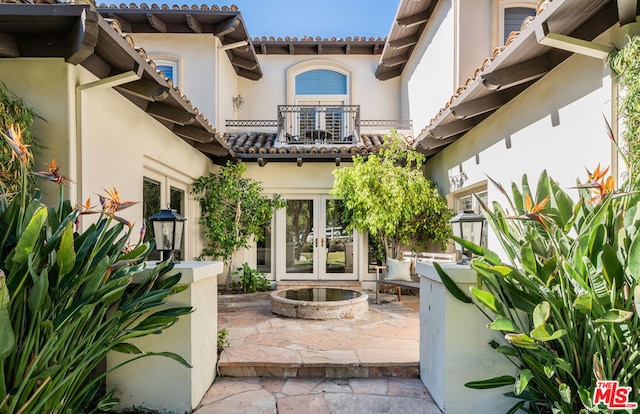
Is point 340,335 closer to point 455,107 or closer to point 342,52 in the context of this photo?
point 455,107

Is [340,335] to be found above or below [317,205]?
below

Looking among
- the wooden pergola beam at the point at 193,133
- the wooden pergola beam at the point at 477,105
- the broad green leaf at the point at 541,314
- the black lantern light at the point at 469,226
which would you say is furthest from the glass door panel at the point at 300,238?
the broad green leaf at the point at 541,314

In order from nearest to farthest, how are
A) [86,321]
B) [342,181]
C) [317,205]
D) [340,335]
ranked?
[86,321]
[340,335]
[342,181]
[317,205]

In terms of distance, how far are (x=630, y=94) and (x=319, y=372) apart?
13.7 feet

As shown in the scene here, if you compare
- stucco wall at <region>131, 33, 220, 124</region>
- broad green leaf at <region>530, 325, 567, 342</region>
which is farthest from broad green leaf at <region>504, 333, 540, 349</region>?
Result: stucco wall at <region>131, 33, 220, 124</region>

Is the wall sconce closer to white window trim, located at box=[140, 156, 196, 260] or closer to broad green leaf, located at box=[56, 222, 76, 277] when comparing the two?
white window trim, located at box=[140, 156, 196, 260]

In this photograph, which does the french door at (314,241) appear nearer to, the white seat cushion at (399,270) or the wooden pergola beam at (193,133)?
the white seat cushion at (399,270)

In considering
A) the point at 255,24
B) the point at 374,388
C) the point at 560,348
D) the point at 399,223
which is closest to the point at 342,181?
the point at 399,223

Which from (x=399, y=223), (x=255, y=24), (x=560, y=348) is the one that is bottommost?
(x=560, y=348)

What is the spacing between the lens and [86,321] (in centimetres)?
262

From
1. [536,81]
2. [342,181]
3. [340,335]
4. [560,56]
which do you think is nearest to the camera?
[560,56]

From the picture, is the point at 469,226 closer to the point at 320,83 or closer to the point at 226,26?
the point at 226,26

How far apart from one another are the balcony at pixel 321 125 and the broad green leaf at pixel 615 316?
8.37m

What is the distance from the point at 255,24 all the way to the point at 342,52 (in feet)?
10.2
